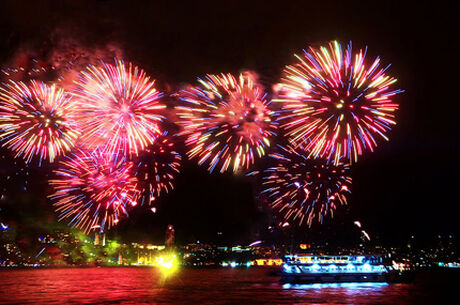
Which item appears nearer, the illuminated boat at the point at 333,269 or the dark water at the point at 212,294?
the dark water at the point at 212,294

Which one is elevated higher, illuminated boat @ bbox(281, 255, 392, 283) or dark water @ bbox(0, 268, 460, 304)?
illuminated boat @ bbox(281, 255, 392, 283)

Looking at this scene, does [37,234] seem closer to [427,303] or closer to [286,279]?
[286,279]

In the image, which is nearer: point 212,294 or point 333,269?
point 212,294

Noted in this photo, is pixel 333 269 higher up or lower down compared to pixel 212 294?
higher up

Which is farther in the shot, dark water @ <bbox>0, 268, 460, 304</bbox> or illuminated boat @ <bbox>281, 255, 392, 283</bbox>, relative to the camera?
illuminated boat @ <bbox>281, 255, 392, 283</bbox>

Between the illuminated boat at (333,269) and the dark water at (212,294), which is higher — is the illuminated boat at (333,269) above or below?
above

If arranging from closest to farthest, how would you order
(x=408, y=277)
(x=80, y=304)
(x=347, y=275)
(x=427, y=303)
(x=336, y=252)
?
(x=80, y=304) → (x=427, y=303) → (x=347, y=275) → (x=408, y=277) → (x=336, y=252)

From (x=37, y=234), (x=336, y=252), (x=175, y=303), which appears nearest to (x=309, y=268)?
(x=175, y=303)

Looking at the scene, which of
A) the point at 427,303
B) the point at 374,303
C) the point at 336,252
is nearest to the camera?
the point at 374,303
